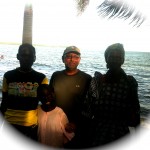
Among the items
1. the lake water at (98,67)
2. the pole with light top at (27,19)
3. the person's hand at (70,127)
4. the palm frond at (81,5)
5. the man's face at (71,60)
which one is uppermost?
the palm frond at (81,5)

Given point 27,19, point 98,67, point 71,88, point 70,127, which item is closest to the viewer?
point 70,127

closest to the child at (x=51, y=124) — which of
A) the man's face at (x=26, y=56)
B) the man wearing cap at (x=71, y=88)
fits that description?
the man wearing cap at (x=71, y=88)

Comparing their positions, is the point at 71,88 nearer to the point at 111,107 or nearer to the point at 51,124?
the point at 51,124

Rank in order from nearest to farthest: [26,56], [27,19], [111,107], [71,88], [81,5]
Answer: [111,107] → [26,56] → [71,88] → [27,19] → [81,5]

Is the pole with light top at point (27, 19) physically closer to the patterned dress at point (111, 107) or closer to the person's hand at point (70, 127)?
the person's hand at point (70, 127)

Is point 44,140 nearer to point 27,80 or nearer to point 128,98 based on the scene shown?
point 27,80

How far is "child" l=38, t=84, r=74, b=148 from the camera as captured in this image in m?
3.36

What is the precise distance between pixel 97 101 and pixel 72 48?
1.02 m

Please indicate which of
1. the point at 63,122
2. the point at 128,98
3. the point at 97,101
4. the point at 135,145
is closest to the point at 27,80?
the point at 63,122

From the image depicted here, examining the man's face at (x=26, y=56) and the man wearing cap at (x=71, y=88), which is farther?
the man wearing cap at (x=71, y=88)

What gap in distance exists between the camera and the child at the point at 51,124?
11.0ft

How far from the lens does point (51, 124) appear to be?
3.35 meters

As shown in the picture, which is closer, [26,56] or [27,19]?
[26,56]

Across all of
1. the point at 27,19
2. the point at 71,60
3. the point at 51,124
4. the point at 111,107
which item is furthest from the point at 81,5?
the point at 111,107
